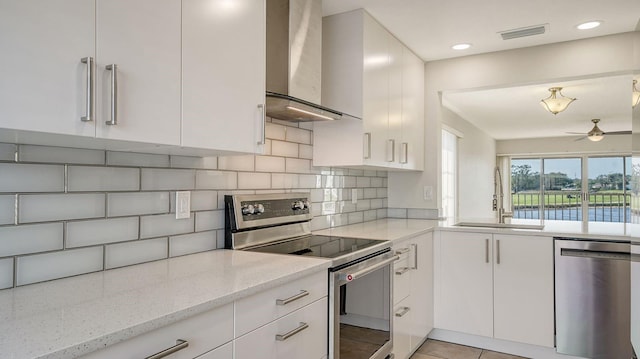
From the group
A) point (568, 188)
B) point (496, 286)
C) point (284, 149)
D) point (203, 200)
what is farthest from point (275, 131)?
point (568, 188)

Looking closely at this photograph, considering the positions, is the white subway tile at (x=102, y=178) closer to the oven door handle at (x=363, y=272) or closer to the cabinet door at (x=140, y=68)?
the cabinet door at (x=140, y=68)

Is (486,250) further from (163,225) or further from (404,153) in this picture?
(163,225)

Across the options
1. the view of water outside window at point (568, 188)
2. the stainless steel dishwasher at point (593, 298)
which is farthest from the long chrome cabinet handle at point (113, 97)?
the view of water outside window at point (568, 188)

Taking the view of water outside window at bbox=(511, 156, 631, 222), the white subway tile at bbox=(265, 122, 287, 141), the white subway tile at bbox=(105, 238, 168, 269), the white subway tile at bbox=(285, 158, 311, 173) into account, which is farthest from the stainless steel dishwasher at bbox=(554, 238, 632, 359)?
the view of water outside window at bbox=(511, 156, 631, 222)

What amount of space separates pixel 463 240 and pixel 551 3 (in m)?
1.65

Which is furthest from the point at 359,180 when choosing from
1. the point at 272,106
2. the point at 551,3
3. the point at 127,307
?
the point at 127,307

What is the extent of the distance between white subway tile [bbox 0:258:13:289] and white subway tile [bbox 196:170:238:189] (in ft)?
2.48

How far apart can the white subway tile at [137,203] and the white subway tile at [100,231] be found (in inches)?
1.2

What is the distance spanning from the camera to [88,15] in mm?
1048

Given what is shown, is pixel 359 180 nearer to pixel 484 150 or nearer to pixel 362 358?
pixel 362 358

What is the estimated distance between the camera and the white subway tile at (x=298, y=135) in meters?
2.46

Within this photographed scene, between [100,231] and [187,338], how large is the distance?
620mm

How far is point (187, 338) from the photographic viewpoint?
3.38ft

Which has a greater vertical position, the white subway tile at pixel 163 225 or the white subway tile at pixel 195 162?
the white subway tile at pixel 195 162
